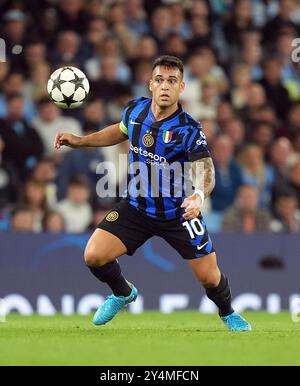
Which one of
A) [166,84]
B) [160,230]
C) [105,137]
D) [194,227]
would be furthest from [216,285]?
[166,84]

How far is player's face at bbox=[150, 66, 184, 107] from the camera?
8367 mm

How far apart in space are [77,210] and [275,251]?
229 centimetres

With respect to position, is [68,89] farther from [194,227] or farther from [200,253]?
[200,253]

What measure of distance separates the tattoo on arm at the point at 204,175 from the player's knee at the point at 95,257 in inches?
37.0

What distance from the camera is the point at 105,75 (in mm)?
13734

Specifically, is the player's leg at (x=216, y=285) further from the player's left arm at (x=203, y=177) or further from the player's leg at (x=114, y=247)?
the player's left arm at (x=203, y=177)

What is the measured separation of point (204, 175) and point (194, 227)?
532 millimetres

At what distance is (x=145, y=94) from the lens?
13930 mm

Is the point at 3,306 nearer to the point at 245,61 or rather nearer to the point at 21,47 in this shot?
the point at 21,47

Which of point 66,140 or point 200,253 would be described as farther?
point 66,140

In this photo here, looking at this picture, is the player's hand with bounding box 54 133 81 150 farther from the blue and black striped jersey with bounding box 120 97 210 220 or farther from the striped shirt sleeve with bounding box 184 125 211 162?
the striped shirt sleeve with bounding box 184 125 211 162

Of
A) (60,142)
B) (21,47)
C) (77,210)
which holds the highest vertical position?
(21,47)

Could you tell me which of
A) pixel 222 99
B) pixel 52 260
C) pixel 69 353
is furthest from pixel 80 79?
pixel 222 99

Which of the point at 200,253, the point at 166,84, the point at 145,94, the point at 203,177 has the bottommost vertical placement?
the point at 200,253
